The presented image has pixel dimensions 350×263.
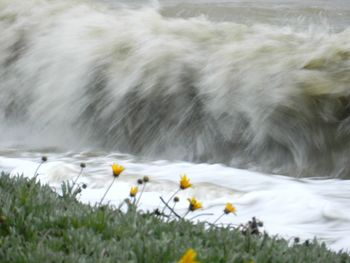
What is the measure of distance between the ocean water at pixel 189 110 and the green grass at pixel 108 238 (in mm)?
1529

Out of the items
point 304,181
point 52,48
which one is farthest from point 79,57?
point 304,181

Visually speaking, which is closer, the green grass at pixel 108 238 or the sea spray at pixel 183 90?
the green grass at pixel 108 238

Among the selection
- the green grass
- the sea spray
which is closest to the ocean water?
the sea spray

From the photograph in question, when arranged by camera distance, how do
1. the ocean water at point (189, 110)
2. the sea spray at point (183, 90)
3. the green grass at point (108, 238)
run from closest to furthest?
the green grass at point (108, 238)
the ocean water at point (189, 110)
the sea spray at point (183, 90)

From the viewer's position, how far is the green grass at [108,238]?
3484 millimetres

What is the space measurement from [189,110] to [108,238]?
4580 mm

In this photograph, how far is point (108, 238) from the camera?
3854 mm

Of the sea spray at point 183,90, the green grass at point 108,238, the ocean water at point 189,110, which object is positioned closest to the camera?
the green grass at point 108,238

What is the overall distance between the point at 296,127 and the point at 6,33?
466 cm

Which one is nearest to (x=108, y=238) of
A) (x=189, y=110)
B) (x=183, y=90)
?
(x=189, y=110)

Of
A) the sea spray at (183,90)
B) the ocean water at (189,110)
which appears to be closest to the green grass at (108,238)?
the ocean water at (189,110)

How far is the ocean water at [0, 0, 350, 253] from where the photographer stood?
21.7 ft

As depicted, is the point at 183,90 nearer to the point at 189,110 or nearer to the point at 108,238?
the point at 189,110

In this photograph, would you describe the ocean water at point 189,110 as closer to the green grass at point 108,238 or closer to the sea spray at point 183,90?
the sea spray at point 183,90
